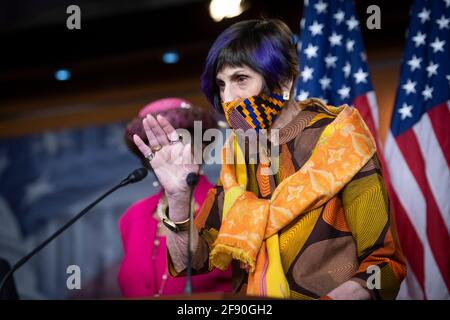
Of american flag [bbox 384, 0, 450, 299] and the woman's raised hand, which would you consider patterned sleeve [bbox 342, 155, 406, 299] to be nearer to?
the woman's raised hand

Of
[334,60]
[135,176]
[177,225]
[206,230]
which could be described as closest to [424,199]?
[334,60]

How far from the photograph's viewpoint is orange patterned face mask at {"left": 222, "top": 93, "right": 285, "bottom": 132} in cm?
182

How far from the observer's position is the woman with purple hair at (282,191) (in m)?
1.68

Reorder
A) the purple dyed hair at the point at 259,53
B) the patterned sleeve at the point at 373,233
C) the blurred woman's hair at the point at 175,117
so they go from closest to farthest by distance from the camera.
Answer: the patterned sleeve at the point at 373,233 → the purple dyed hair at the point at 259,53 → the blurred woman's hair at the point at 175,117

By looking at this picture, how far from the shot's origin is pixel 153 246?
102 inches

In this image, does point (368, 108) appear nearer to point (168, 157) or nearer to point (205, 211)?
point (205, 211)

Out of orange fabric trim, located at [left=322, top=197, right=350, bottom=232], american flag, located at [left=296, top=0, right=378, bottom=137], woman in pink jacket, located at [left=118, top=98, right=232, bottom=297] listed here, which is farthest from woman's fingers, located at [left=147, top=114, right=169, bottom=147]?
american flag, located at [left=296, top=0, right=378, bottom=137]

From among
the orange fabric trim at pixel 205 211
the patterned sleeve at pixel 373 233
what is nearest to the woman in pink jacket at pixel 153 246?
the orange fabric trim at pixel 205 211

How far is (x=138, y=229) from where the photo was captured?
266 cm

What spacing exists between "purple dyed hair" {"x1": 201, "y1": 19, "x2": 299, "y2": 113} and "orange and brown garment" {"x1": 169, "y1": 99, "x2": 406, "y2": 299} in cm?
18

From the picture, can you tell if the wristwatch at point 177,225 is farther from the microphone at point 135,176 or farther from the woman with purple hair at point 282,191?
the microphone at point 135,176

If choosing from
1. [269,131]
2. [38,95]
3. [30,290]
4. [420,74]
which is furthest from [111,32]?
[269,131]

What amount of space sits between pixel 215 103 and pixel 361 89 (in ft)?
3.17

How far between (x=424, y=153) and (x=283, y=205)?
3.49ft
